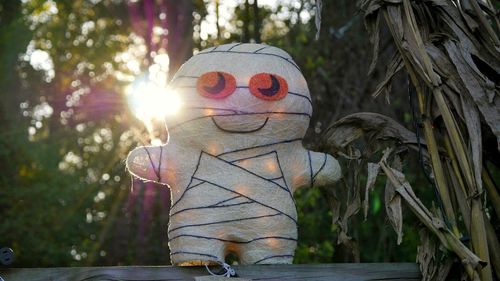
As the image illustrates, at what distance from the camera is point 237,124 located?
3.02 metres

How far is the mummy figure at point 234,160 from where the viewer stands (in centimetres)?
295

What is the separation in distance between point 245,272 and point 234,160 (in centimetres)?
40

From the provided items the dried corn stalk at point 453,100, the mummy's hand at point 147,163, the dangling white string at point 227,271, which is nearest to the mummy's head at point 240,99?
the mummy's hand at point 147,163

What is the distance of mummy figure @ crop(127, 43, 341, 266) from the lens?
2953 millimetres

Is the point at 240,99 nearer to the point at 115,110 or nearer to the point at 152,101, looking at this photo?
the point at 152,101

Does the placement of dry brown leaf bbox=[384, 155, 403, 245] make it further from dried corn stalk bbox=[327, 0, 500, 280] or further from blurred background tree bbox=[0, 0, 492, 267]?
blurred background tree bbox=[0, 0, 492, 267]

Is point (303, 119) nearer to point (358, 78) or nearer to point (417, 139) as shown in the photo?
point (417, 139)

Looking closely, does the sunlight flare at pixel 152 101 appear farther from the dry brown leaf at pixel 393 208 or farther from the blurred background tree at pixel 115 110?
the dry brown leaf at pixel 393 208

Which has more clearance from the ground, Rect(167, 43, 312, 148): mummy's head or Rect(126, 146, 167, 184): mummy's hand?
Rect(167, 43, 312, 148): mummy's head

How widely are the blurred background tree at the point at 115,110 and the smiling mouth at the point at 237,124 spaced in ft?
3.17

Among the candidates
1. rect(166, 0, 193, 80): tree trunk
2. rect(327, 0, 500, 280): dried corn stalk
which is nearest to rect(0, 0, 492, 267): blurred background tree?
rect(166, 0, 193, 80): tree trunk

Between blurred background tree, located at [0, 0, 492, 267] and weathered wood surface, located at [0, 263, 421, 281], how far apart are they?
107 cm

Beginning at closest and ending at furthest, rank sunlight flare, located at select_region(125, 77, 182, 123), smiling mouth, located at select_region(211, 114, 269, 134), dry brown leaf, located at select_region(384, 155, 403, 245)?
1. dry brown leaf, located at select_region(384, 155, 403, 245)
2. smiling mouth, located at select_region(211, 114, 269, 134)
3. sunlight flare, located at select_region(125, 77, 182, 123)

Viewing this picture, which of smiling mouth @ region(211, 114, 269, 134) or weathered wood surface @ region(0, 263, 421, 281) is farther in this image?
smiling mouth @ region(211, 114, 269, 134)
